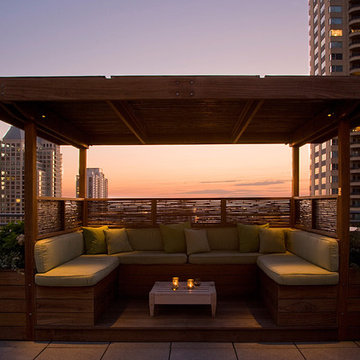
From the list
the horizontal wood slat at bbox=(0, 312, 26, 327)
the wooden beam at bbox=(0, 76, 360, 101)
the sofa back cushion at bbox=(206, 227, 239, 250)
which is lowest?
the horizontal wood slat at bbox=(0, 312, 26, 327)

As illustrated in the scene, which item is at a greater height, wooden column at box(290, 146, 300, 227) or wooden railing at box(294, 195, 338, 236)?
wooden column at box(290, 146, 300, 227)

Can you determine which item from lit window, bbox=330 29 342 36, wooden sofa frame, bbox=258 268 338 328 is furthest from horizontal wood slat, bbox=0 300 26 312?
lit window, bbox=330 29 342 36

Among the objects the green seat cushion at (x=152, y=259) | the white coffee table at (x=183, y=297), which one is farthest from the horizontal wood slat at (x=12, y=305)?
the green seat cushion at (x=152, y=259)

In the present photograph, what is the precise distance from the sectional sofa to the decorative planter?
17cm

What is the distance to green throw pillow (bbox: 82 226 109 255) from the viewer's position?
201 inches

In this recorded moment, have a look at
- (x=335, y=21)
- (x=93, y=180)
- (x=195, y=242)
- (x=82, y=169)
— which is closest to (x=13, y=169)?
(x=93, y=180)

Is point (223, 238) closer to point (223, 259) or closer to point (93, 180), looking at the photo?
point (223, 259)

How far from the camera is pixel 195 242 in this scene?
5137 millimetres

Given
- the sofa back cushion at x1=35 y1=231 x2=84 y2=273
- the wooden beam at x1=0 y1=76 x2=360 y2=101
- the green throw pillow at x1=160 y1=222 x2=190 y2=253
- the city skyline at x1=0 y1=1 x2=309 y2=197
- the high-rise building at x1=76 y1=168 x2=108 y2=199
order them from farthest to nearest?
the city skyline at x1=0 y1=1 x2=309 y2=197 → the high-rise building at x1=76 y1=168 x2=108 y2=199 → the green throw pillow at x1=160 y1=222 x2=190 y2=253 → the sofa back cushion at x1=35 y1=231 x2=84 y2=273 → the wooden beam at x1=0 y1=76 x2=360 y2=101

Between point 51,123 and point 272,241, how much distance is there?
11.1 feet

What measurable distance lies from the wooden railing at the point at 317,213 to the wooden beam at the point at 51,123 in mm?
3425

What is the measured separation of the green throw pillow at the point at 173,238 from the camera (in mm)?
5172

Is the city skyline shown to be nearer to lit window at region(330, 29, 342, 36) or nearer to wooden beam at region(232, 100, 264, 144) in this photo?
wooden beam at region(232, 100, 264, 144)

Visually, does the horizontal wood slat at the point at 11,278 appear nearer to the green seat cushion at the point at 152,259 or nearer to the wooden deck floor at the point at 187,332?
the wooden deck floor at the point at 187,332
